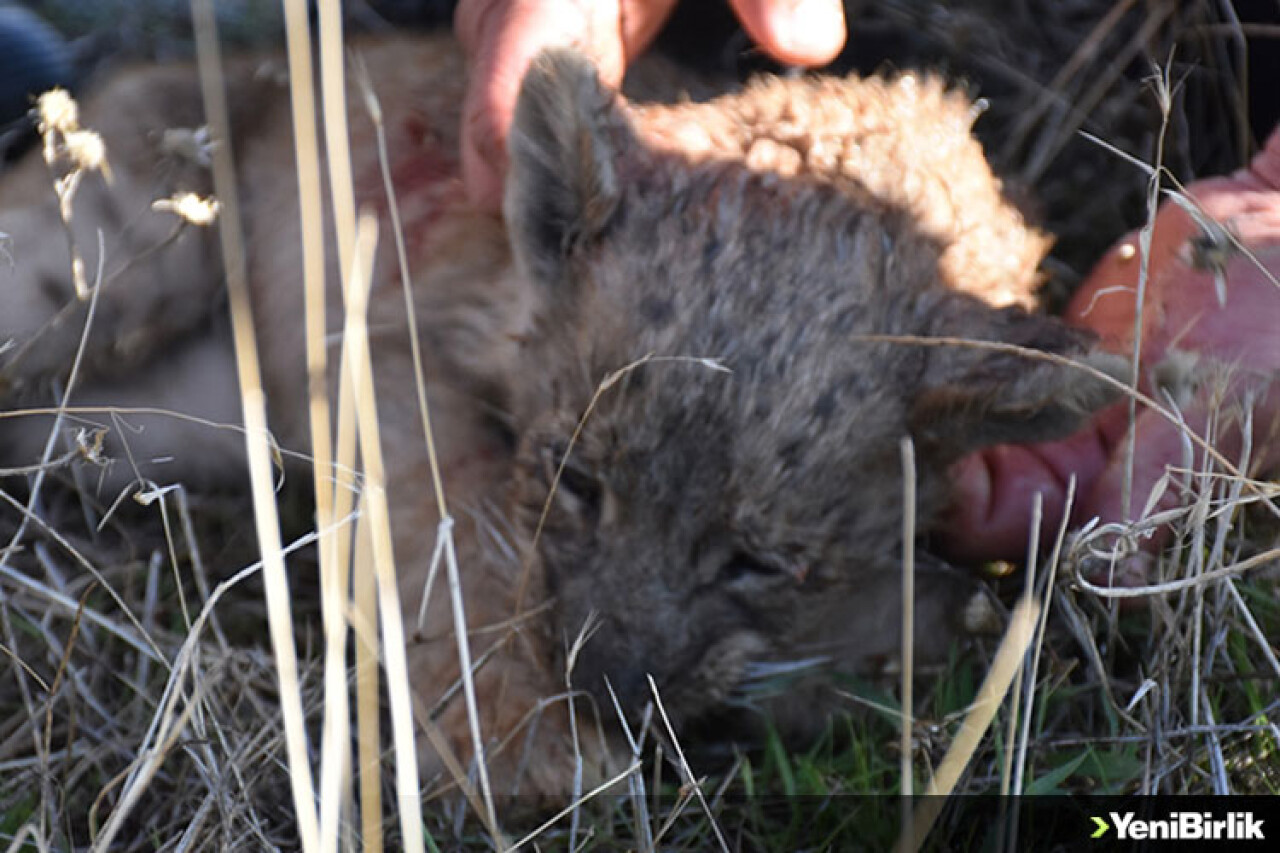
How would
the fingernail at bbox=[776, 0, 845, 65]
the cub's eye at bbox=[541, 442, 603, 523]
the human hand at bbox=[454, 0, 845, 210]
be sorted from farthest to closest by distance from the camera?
the fingernail at bbox=[776, 0, 845, 65] < the human hand at bbox=[454, 0, 845, 210] < the cub's eye at bbox=[541, 442, 603, 523]

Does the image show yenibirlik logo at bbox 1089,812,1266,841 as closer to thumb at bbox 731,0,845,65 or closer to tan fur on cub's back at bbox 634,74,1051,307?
tan fur on cub's back at bbox 634,74,1051,307

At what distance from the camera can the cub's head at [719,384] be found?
8.42 ft

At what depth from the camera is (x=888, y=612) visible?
3.14 metres

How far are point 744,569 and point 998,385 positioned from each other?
0.60 meters

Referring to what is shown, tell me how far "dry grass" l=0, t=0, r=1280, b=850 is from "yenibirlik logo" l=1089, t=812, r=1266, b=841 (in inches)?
2.4

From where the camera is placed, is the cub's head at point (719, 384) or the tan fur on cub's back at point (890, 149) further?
the tan fur on cub's back at point (890, 149)

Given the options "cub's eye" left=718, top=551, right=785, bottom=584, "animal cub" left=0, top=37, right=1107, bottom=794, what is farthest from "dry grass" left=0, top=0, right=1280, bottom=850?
"cub's eye" left=718, top=551, right=785, bottom=584

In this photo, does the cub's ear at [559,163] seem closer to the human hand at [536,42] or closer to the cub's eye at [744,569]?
the human hand at [536,42]

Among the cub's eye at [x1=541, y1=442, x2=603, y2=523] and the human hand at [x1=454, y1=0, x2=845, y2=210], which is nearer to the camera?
the cub's eye at [x1=541, y1=442, x2=603, y2=523]

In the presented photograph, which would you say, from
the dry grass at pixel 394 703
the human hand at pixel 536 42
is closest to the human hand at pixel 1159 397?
the dry grass at pixel 394 703

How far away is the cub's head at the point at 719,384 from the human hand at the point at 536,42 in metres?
0.35

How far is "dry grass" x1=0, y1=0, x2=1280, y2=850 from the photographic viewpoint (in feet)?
7.50

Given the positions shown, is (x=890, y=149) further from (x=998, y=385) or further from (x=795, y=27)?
(x=998, y=385)

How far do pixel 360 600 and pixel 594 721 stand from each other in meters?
0.54
